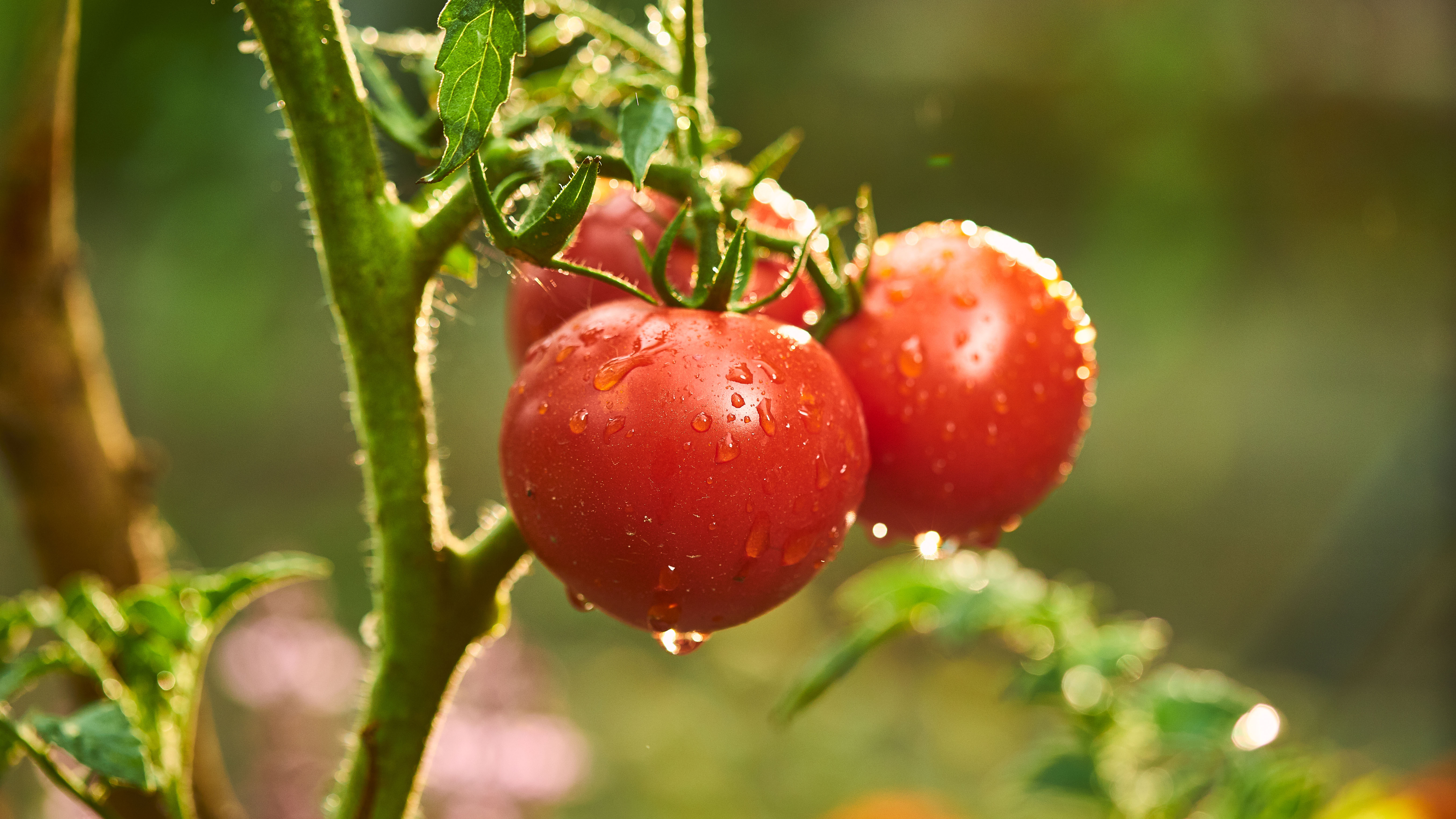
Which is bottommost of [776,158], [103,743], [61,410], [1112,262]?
[103,743]

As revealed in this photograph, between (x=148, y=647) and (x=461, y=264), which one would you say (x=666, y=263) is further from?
(x=148, y=647)

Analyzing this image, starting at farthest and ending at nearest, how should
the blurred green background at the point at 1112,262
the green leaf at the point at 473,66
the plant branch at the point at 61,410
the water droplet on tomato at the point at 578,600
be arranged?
the blurred green background at the point at 1112,262 → the plant branch at the point at 61,410 → the water droplet on tomato at the point at 578,600 → the green leaf at the point at 473,66

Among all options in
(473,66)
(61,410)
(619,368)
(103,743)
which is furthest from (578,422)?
(61,410)

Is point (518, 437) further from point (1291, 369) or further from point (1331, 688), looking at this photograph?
point (1291, 369)

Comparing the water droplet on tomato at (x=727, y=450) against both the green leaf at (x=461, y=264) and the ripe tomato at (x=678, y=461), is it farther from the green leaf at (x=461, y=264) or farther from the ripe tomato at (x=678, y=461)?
the green leaf at (x=461, y=264)

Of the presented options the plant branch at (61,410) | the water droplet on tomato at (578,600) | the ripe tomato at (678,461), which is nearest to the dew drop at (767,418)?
the ripe tomato at (678,461)

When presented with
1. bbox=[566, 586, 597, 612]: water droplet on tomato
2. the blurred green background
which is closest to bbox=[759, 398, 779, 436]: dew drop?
bbox=[566, 586, 597, 612]: water droplet on tomato
